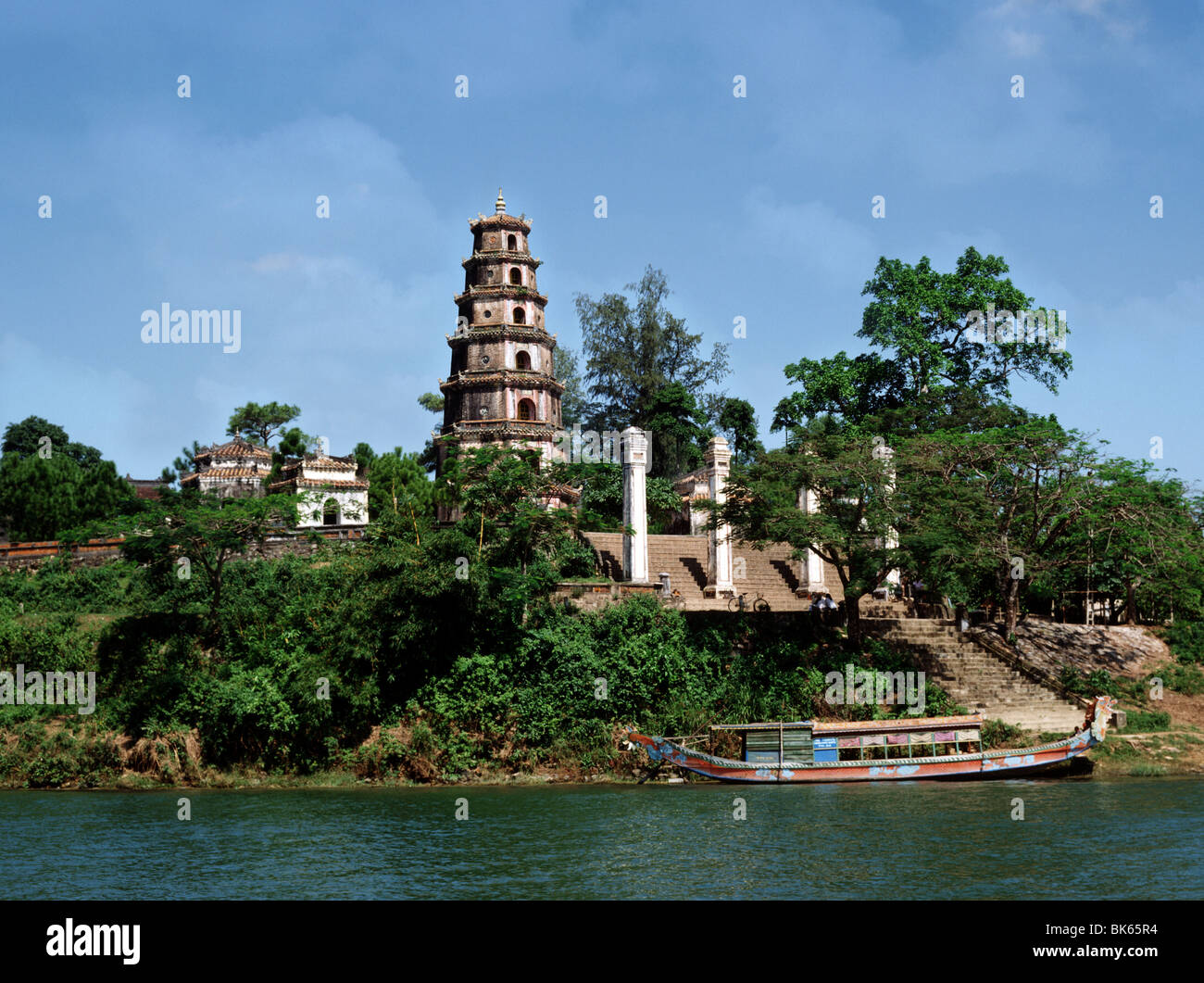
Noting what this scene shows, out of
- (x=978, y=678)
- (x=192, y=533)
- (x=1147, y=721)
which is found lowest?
(x=1147, y=721)

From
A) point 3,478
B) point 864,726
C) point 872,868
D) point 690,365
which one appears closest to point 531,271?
point 690,365

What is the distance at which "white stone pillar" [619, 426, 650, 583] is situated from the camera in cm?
3222

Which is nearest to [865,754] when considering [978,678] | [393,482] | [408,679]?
[978,678]

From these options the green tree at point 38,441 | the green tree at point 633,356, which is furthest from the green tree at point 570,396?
the green tree at point 38,441

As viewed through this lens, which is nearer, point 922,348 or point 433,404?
point 922,348

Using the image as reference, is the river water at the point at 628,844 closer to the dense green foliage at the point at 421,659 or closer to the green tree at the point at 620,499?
the dense green foliage at the point at 421,659

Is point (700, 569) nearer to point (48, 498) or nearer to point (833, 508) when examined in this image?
point (833, 508)

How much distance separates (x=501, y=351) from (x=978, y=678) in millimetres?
27020

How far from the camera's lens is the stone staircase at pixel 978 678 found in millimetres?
28734

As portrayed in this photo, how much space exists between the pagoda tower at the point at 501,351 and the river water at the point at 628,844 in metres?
25.8

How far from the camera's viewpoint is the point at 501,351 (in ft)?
164
